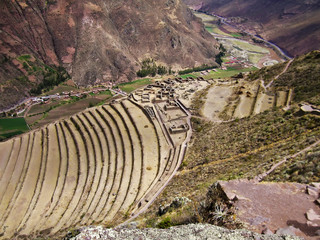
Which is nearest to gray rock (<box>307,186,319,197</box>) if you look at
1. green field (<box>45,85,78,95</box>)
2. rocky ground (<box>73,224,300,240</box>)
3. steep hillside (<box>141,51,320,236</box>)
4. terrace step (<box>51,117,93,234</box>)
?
steep hillside (<box>141,51,320,236</box>)

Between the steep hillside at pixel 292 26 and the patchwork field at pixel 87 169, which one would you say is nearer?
the patchwork field at pixel 87 169

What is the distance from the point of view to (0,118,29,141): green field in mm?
60844

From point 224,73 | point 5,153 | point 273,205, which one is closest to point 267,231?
point 273,205

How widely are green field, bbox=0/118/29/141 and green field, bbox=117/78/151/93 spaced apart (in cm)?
3835

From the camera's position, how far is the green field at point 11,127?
60.8 metres

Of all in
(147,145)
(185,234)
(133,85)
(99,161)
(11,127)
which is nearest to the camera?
(185,234)

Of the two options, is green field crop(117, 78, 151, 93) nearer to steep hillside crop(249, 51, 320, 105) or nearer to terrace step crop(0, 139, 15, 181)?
terrace step crop(0, 139, 15, 181)

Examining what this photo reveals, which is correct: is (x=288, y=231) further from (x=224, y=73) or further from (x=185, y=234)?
(x=224, y=73)

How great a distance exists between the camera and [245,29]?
19412 cm

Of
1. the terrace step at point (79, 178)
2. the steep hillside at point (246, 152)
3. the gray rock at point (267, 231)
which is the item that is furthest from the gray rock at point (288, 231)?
the terrace step at point (79, 178)

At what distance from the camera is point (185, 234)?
1180 cm

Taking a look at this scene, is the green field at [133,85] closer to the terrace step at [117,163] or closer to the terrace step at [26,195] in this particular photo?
the terrace step at [117,163]

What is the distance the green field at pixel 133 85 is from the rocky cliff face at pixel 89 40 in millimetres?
4283

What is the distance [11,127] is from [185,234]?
68.5 meters
